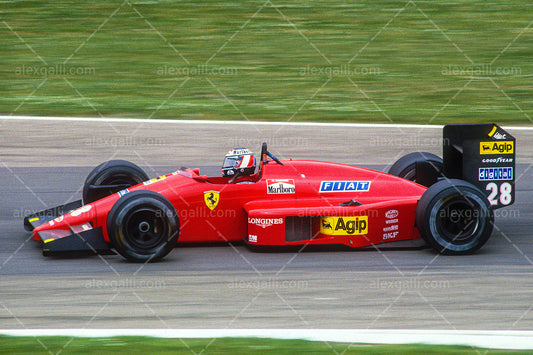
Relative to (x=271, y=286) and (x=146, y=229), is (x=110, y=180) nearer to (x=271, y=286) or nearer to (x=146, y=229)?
(x=146, y=229)

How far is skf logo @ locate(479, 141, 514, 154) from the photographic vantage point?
806cm

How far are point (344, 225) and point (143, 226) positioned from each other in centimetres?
192

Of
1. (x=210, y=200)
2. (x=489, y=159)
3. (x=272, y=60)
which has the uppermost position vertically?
(x=272, y=60)

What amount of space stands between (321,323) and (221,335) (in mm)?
803

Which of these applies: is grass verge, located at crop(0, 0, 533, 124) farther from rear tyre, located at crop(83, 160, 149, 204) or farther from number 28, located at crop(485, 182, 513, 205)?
number 28, located at crop(485, 182, 513, 205)

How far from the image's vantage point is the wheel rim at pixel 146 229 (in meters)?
7.15

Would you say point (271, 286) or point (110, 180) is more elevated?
point (110, 180)

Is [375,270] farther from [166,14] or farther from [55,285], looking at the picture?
[166,14]

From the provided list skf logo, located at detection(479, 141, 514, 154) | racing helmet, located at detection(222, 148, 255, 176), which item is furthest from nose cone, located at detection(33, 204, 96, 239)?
skf logo, located at detection(479, 141, 514, 154)

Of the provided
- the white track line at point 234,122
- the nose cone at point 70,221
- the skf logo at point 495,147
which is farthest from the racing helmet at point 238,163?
the white track line at point 234,122

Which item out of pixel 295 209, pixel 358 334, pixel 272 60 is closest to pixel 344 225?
pixel 295 209

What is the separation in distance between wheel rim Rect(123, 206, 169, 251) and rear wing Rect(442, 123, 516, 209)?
127 inches

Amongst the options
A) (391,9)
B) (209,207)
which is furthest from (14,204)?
(391,9)

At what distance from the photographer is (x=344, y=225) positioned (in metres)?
7.49
